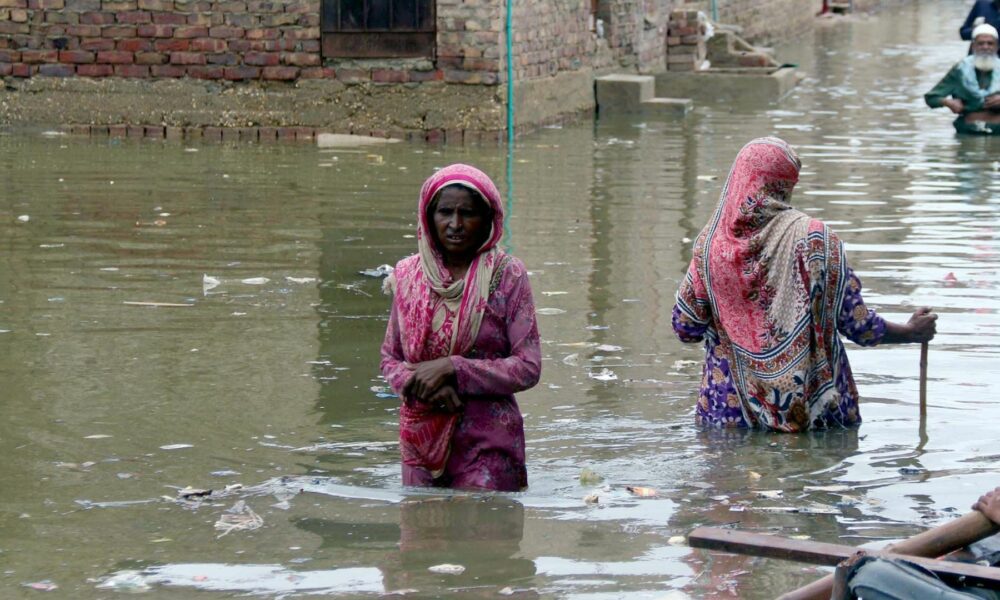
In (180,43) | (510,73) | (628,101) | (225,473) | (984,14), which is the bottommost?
(225,473)

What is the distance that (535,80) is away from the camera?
15.4 metres

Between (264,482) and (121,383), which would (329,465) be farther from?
(121,383)

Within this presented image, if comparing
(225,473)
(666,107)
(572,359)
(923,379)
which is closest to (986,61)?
(666,107)

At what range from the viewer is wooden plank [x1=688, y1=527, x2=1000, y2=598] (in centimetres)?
304

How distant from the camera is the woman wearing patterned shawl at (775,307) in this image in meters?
5.48

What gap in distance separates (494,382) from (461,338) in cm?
17

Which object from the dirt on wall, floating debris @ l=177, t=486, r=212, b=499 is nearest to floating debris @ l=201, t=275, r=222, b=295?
floating debris @ l=177, t=486, r=212, b=499

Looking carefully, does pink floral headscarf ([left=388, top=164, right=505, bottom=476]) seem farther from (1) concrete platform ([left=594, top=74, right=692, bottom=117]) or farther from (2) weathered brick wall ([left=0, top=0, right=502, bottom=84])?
(1) concrete platform ([left=594, top=74, right=692, bottom=117])

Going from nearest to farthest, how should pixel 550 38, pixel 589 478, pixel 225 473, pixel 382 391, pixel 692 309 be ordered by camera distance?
pixel 589 478 → pixel 225 473 → pixel 692 309 → pixel 382 391 → pixel 550 38

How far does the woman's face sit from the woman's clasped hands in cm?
34

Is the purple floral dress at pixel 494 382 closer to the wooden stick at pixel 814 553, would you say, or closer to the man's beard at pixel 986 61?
the wooden stick at pixel 814 553

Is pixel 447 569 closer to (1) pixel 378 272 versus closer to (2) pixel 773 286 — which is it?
(2) pixel 773 286

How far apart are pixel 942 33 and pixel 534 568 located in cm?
2953

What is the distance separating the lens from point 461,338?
462 cm
